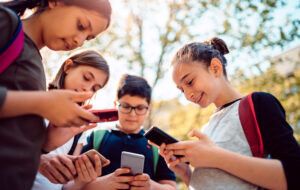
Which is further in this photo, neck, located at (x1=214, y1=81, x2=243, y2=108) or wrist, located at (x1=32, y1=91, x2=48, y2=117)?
neck, located at (x1=214, y1=81, x2=243, y2=108)

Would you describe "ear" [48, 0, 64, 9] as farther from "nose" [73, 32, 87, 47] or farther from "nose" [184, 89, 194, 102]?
"nose" [184, 89, 194, 102]

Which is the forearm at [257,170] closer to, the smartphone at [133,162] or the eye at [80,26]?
the smartphone at [133,162]

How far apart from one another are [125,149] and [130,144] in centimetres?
9

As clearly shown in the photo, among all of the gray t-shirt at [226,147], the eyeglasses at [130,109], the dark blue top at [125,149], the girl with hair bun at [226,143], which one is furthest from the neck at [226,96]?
the eyeglasses at [130,109]

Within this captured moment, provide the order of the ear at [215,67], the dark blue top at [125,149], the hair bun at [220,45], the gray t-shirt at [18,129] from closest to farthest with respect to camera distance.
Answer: the gray t-shirt at [18,129]
the ear at [215,67]
the hair bun at [220,45]
the dark blue top at [125,149]

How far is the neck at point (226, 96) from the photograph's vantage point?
6.76 ft

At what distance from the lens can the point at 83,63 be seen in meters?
2.66

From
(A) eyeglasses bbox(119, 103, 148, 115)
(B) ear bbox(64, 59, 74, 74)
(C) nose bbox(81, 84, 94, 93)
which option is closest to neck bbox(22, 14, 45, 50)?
(C) nose bbox(81, 84, 94, 93)

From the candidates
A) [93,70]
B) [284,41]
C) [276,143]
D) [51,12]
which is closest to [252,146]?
[276,143]

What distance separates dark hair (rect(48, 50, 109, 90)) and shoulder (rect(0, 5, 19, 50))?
4.66ft

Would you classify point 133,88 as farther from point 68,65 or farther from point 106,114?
point 106,114

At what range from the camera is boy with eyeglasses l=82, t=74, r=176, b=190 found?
197 centimetres

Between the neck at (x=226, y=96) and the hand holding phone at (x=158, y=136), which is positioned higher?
the neck at (x=226, y=96)

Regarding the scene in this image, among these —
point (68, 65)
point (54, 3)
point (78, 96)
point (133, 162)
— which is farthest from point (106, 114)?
point (68, 65)
